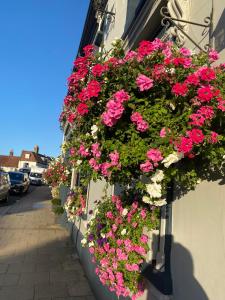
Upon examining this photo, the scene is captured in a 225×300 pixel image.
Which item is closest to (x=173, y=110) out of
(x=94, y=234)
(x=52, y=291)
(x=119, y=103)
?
(x=119, y=103)

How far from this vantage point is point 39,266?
7.37m

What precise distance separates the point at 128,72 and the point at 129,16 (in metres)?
5.32

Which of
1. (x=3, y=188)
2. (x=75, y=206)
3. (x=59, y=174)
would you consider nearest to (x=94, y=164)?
(x=75, y=206)

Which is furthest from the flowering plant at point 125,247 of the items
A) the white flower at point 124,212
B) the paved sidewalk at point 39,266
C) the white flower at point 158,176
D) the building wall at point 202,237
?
the paved sidewalk at point 39,266

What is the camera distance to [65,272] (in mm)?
7125

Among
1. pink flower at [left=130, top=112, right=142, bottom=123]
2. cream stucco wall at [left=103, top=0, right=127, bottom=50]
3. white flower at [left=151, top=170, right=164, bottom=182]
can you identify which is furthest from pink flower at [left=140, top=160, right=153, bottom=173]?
cream stucco wall at [left=103, top=0, right=127, bottom=50]

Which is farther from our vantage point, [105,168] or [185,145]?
[105,168]

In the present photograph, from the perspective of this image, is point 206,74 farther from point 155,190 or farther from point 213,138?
point 155,190

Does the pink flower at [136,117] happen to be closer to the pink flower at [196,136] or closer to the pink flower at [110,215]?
the pink flower at [196,136]

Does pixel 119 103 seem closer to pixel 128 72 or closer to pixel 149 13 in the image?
pixel 128 72

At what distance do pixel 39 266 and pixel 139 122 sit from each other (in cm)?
578

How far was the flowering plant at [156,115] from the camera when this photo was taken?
8.07 feet

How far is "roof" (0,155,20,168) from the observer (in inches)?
3205

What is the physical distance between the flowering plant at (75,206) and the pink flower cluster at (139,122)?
620 cm
